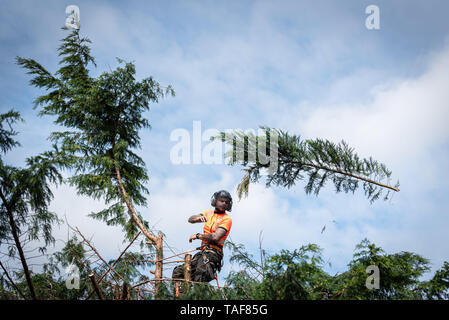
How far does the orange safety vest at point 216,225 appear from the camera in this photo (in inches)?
207

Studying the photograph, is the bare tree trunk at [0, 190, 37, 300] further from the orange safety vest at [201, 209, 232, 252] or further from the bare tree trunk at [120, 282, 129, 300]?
the orange safety vest at [201, 209, 232, 252]

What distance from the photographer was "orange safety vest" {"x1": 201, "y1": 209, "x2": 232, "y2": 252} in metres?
5.25

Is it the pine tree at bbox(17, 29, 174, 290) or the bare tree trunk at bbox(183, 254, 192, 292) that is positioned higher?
the pine tree at bbox(17, 29, 174, 290)

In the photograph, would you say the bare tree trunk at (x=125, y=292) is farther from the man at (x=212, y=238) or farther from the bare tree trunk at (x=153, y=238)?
the man at (x=212, y=238)

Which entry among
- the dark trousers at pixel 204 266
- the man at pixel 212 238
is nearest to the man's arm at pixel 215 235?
the man at pixel 212 238

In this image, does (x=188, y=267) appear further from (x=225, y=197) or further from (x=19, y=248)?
(x=19, y=248)

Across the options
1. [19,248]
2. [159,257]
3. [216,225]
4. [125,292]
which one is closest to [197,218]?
[216,225]

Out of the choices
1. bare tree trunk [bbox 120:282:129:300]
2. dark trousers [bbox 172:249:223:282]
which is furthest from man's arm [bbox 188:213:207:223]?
bare tree trunk [bbox 120:282:129:300]

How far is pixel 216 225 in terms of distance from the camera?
533cm

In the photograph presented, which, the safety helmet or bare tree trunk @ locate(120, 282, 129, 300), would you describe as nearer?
bare tree trunk @ locate(120, 282, 129, 300)

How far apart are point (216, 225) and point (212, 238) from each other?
11.6 inches
